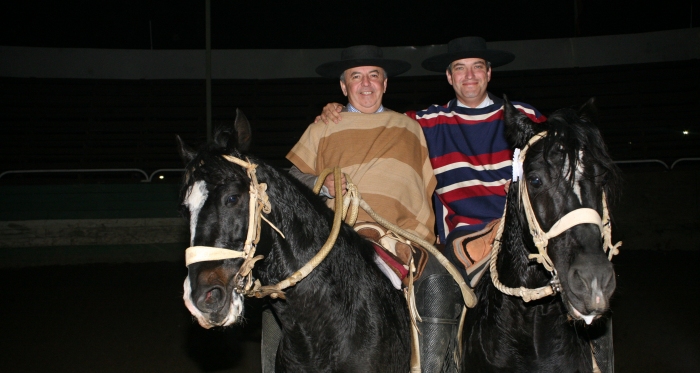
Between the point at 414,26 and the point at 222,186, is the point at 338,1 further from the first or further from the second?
the point at 222,186

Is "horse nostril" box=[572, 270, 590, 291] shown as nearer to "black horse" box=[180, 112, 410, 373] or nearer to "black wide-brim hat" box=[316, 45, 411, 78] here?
"black horse" box=[180, 112, 410, 373]

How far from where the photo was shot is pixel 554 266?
170cm

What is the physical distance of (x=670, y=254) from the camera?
7543 mm

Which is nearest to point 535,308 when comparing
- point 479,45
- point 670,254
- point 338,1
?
point 479,45


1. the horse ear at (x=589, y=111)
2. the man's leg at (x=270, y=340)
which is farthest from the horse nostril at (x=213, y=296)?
the horse ear at (x=589, y=111)

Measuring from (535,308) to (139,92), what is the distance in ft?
39.8

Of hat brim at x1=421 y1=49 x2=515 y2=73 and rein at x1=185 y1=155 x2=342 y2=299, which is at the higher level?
hat brim at x1=421 y1=49 x2=515 y2=73

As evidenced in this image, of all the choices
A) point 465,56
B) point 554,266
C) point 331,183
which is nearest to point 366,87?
point 465,56

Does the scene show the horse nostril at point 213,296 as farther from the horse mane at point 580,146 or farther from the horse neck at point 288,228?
the horse mane at point 580,146

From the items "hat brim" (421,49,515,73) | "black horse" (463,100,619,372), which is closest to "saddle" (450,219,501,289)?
"black horse" (463,100,619,372)

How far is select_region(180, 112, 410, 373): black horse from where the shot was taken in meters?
1.73

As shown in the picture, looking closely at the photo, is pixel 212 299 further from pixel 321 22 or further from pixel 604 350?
pixel 321 22

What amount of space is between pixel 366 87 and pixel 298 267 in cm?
123

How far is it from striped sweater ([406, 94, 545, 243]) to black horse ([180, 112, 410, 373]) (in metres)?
0.72
